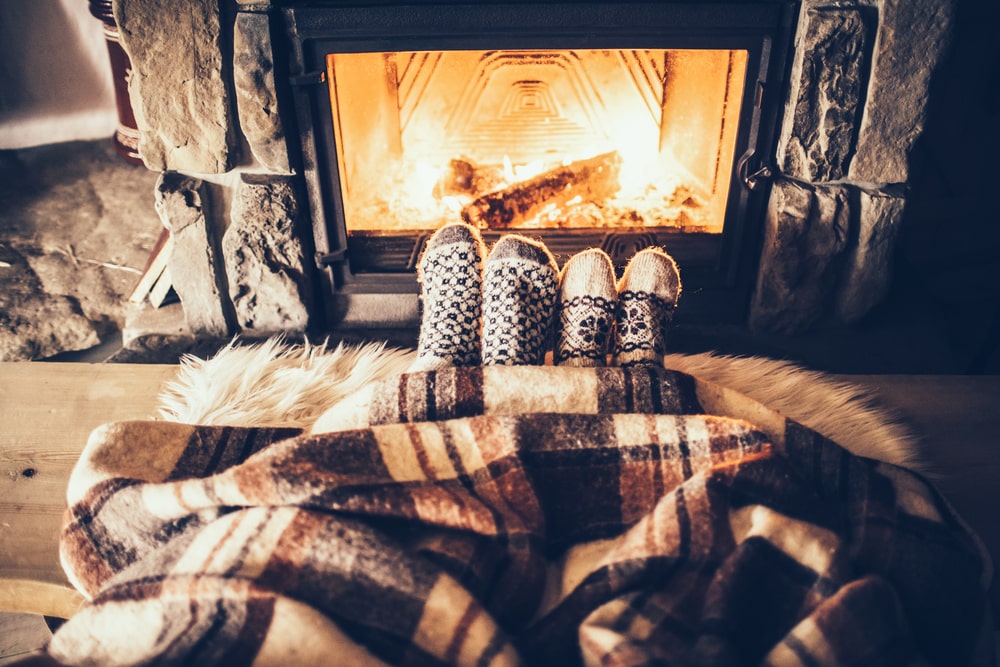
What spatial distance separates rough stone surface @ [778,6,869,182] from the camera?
40.1 inches

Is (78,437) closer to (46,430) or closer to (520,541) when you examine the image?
(46,430)

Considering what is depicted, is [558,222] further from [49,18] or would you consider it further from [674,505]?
[49,18]

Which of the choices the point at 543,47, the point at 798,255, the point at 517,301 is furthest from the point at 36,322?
the point at 798,255

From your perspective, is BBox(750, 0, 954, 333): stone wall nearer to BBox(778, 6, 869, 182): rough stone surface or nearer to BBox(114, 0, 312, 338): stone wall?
BBox(778, 6, 869, 182): rough stone surface

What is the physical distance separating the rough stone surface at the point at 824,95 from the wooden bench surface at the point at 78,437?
36 cm

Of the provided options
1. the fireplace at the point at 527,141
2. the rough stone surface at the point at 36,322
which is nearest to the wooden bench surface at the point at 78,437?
the fireplace at the point at 527,141

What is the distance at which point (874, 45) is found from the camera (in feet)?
3.39

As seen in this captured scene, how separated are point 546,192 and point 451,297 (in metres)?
0.36

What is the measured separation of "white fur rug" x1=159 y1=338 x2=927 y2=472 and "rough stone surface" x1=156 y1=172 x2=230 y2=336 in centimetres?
12

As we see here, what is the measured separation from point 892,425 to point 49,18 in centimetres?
226

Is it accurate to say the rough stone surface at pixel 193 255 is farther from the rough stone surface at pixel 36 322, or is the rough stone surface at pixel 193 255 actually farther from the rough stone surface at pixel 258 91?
the rough stone surface at pixel 36 322

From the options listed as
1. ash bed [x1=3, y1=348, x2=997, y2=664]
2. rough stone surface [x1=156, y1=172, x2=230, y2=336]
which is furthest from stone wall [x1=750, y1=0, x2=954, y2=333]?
rough stone surface [x1=156, y1=172, x2=230, y2=336]

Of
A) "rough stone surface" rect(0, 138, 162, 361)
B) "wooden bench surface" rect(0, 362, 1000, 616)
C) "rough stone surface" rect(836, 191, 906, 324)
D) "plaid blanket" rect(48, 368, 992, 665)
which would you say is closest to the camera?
"plaid blanket" rect(48, 368, 992, 665)

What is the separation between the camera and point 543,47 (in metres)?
1.07
